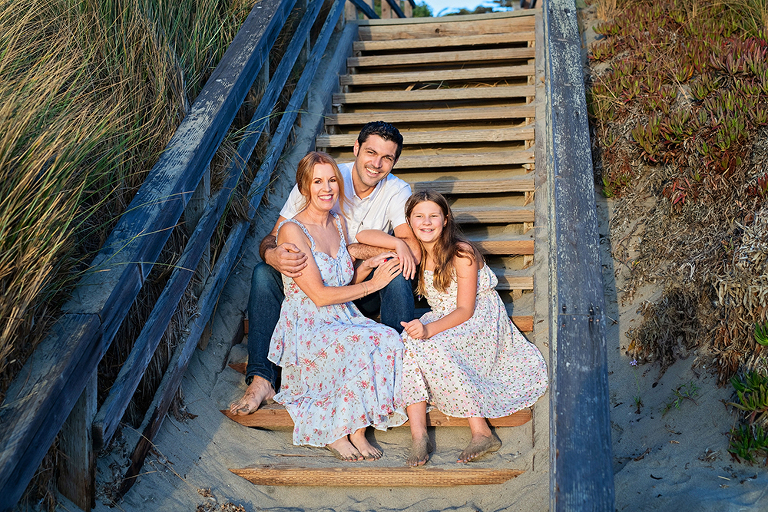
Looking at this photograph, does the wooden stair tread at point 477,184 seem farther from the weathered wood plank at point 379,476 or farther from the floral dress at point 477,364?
the weathered wood plank at point 379,476

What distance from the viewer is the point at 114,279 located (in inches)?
87.4

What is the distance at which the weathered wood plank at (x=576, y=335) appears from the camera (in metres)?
1.86

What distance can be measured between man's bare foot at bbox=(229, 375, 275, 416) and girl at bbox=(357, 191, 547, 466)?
702 millimetres

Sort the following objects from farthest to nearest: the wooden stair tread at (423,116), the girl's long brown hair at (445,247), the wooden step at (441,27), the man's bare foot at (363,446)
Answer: the wooden step at (441,27) → the wooden stair tread at (423,116) → the girl's long brown hair at (445,247) → the man's bare foot at (363,446)

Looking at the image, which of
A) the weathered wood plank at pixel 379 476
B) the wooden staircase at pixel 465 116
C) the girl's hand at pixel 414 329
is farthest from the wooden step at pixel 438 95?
the weathered wood plank at pixel 379 476

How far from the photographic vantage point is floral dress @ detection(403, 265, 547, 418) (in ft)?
9.11

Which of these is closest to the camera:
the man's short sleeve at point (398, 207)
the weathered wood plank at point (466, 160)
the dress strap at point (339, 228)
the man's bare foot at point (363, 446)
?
the man's bare foot at point (363, 446)

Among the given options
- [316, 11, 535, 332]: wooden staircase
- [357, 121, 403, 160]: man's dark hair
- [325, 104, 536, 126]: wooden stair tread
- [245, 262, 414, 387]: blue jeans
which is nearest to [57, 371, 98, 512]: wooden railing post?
[245, 262, 414, 387]: blue jeans

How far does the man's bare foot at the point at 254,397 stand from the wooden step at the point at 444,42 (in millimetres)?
3763

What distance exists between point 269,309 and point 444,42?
3521mm

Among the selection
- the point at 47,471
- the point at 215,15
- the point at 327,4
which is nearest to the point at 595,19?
the point at 327,4

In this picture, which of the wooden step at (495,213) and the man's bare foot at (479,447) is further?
the wooden step at (495,213)

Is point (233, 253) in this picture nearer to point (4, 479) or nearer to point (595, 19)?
point (4, 479)

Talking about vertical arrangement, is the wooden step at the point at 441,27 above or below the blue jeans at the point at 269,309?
above
